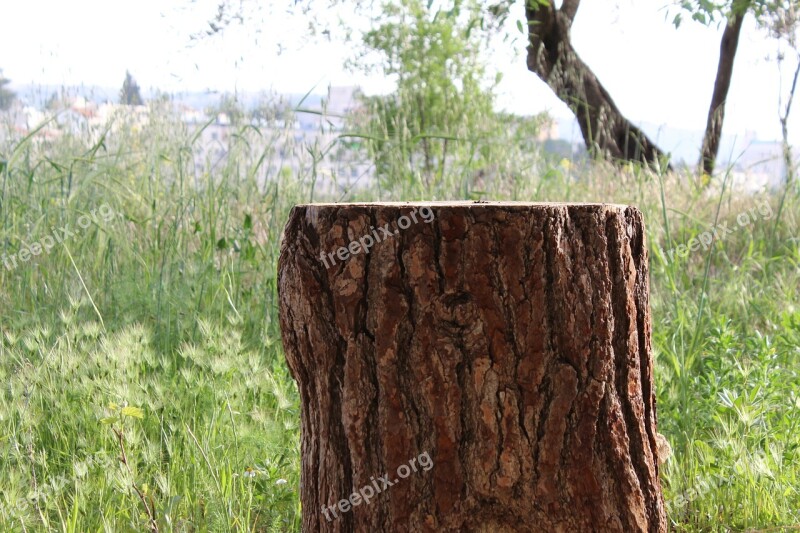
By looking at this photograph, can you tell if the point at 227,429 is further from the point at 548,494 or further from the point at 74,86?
the point at 74,86

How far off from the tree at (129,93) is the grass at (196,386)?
22.4 inches

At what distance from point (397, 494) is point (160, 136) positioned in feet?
9.71

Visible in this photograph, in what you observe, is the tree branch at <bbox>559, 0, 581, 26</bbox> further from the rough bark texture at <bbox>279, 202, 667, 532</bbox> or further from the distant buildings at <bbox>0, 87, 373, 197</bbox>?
the rough bark texture at <bbox>279, 202, 667, 532</bbox>

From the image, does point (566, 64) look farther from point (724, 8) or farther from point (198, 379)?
point (198, 379)

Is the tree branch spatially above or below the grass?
above

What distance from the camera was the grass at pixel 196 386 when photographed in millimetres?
1983

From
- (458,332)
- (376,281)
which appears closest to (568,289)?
(458,332)

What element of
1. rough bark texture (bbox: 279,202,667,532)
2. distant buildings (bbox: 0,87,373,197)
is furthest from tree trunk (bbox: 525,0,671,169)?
rough bark texture (bbox: 279,202,667,532)

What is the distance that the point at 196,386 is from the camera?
2.26 meters

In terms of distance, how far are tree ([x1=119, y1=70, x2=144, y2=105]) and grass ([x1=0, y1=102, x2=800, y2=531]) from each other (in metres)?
0.57

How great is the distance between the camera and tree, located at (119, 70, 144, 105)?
4.20 meters

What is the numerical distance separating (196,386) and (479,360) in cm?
114

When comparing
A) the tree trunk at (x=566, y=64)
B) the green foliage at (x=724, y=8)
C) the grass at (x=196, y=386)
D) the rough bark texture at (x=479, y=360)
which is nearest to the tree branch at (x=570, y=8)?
the tree trunk at (x=566, y=64)

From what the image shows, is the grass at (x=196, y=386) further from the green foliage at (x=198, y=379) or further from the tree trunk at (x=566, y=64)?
the tree trunk at (x=566, y=64)
